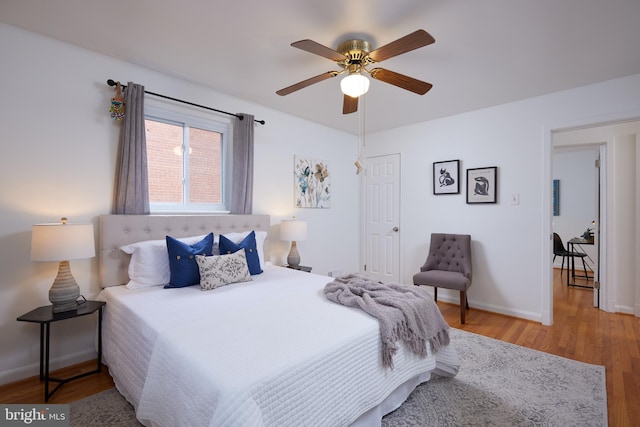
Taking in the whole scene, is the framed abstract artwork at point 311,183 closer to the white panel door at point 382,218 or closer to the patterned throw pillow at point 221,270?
the white panel door at point 382,218

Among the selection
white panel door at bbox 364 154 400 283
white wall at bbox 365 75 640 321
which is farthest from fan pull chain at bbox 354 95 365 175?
white wall at bbox 365 75 640 321

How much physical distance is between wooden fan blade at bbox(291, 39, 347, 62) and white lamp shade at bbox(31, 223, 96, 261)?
6.30 feet

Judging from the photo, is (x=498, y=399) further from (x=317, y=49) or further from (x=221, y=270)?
(x=317, y=49)

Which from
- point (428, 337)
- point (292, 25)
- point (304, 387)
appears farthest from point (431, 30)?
point (304, 387)

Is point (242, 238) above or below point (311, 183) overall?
below

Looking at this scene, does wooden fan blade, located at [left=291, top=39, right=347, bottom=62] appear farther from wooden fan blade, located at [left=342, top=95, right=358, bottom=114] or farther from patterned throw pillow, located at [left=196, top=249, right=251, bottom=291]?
patterned throw pillow, located at [left=196, top=249, right=251, bottom=291]

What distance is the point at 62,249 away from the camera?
6.30 ft

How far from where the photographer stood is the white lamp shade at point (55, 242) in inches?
74.7

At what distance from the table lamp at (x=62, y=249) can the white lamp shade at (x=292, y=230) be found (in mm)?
1866

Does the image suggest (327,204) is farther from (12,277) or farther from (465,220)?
(12,277)

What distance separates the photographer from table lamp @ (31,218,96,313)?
1903mm

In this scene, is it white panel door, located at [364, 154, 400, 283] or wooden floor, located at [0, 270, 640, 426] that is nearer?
wooden floor, located at [0, 270, 640, 426]

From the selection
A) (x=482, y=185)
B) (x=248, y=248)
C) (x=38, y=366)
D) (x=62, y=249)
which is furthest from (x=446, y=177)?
(x=38, y=366)

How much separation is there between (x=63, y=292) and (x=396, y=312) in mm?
2251
